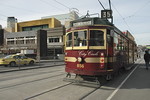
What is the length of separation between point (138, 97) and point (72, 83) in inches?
144

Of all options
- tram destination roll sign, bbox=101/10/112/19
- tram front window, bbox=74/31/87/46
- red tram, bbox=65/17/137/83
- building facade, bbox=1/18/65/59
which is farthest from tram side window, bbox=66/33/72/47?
building facade, bbox=1/18/65/59

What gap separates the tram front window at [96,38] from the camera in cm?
805

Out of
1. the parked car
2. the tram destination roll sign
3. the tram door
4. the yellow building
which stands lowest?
the parked car

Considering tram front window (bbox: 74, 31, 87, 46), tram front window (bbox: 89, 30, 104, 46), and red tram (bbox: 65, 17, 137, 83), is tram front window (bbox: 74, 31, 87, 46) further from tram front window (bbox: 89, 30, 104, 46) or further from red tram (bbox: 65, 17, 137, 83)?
tram front window (bbox: 89, 30, 104, 46)

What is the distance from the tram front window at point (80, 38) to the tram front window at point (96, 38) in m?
0.31

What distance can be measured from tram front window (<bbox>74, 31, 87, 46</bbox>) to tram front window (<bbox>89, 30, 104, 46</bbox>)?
0.31 m

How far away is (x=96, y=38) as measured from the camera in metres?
8.09

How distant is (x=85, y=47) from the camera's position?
812 cm

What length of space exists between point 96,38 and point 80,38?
85 centimetres

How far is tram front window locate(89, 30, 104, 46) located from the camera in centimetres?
805

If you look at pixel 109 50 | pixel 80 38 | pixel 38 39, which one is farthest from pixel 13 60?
pixel 38 39

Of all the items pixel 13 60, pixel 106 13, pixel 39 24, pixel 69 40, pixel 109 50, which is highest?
pixel 39 24

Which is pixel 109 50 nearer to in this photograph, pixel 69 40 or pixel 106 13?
pixel 69 40

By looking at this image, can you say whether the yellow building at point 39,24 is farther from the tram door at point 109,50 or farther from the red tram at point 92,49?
the tram door at point 109,50
